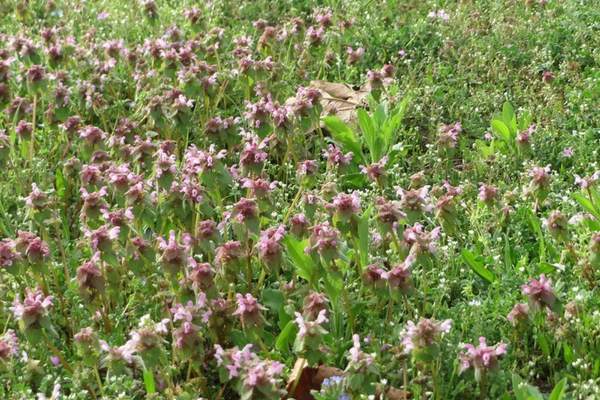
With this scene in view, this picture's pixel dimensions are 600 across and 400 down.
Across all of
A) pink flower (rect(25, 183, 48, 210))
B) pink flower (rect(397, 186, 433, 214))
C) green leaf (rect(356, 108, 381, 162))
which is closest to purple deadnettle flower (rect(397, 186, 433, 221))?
pink flower (rect(397, 186, 433, 214))

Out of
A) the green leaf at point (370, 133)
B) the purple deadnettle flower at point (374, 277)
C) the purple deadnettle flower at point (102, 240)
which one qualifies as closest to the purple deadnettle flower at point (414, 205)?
the purple deadnettle flower at point (374, 277)

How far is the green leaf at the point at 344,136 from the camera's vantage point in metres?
4.25

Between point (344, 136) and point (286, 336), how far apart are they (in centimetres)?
152

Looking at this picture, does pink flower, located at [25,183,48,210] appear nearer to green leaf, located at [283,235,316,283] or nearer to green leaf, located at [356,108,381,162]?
green leaf, located at [283,235,316,283]

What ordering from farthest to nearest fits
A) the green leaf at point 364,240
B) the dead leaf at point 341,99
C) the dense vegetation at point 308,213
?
1. the dead leaf at point 341,99
2. the green leaf at point 364,240
3. the dense vegetation at point 308,213

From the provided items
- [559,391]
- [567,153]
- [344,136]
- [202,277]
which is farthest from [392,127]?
[559,391]

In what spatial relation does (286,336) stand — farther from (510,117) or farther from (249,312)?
(510,117)

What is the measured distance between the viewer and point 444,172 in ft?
13.5

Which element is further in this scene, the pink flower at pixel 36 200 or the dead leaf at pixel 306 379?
the pink flower at pixel 36 200

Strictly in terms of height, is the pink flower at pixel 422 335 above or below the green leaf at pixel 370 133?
above

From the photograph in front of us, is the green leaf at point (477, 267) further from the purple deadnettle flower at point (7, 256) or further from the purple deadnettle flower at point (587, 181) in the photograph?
the purple deadnettle flower at point (7, 256)

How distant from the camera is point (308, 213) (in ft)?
10.7

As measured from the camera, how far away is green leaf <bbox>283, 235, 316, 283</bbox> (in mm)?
3051

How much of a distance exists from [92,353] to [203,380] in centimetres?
33
